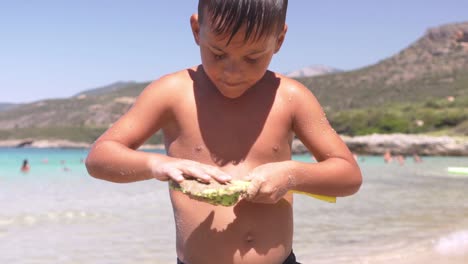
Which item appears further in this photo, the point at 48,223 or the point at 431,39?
the point at 431,39

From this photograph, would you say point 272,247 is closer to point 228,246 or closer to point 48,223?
point 228,246

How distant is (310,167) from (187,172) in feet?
1.26

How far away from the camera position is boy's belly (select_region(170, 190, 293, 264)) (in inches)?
71.2

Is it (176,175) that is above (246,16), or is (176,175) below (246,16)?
below

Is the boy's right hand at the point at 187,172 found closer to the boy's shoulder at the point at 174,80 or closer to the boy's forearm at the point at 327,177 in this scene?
the boy's forearm at the point at 327,177

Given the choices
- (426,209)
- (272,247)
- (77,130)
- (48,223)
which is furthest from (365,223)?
(77,130)

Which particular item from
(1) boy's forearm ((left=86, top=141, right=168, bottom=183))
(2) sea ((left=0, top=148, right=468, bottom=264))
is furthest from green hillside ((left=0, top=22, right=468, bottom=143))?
(1) boy's forearm ((left=86, top=141, right=168, bottom=183))

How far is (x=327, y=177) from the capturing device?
1.76 metres

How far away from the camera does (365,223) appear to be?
8203 millimetres

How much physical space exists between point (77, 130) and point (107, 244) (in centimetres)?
8742

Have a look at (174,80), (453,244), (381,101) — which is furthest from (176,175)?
(381,101)

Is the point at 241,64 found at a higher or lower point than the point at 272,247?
higher

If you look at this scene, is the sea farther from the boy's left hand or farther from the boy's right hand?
the boy's right hand

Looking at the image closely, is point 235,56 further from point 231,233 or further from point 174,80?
point 231,233
